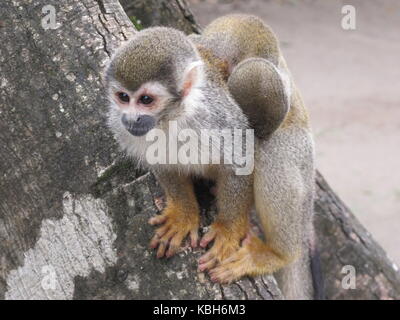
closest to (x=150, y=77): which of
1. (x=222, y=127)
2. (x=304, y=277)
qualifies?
(x=222, y=127)

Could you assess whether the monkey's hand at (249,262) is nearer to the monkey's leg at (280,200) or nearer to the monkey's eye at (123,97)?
the monkey's leg at (280,200)

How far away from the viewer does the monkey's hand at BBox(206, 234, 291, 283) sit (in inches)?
128

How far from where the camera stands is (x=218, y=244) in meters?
3.54

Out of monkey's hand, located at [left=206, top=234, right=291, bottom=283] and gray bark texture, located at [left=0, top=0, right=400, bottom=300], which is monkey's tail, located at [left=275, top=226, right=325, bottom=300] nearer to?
monkey's hand, located at [left=206, top=234, right=291, bottom=283]

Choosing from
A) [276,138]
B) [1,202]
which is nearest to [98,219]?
[1,202]

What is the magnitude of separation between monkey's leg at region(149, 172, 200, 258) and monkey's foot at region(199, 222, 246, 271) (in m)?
0.08

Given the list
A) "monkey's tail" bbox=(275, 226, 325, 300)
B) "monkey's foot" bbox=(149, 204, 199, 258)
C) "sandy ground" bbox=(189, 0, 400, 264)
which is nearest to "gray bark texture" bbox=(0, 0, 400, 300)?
"monkey's foot" bbox=(149, 204, 199, 258)

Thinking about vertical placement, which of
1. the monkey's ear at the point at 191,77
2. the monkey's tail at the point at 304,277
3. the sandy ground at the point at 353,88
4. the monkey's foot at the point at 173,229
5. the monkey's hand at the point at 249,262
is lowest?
the sandy ground at the point at 353,88

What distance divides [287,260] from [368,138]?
6.80 m

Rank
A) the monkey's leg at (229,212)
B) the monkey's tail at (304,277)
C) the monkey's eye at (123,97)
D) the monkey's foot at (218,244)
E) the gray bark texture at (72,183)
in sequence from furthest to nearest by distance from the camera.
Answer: the monkey's tail at (304,277) < the monkey's leg at (229,212) < the monkey's eye at (123,97) < the monkey's foot at (218,244) < the gray bark texture at (72,183)

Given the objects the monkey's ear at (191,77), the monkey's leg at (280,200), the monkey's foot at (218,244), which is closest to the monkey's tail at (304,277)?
the monkey's leg at (280,200)

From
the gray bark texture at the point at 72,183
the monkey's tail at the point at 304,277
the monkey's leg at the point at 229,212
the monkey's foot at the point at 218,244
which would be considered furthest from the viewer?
the monkey's tail at the point at 304,277

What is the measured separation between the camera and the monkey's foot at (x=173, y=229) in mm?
3209

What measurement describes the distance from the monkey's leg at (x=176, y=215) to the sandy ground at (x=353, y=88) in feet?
16.6
